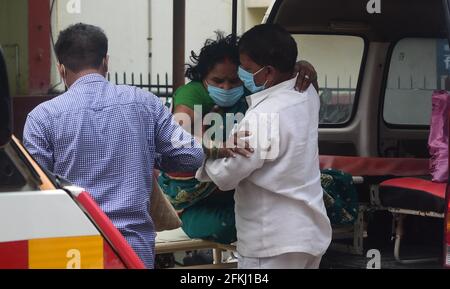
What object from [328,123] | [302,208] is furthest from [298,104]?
[328,123]

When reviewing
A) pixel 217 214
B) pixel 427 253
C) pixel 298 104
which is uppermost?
pixel 298 104

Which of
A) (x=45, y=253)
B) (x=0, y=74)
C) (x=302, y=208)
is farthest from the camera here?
(x=302, y=208)

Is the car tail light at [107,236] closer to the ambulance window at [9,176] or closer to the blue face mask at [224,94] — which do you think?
the ambulance window at [9,176]

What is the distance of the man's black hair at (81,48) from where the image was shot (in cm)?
290

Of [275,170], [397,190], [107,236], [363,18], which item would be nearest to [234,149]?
[275,170]

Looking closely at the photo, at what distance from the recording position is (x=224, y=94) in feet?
12.1

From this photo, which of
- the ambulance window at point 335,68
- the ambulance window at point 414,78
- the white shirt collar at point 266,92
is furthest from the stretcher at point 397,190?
the white shirt collar at point 266,92

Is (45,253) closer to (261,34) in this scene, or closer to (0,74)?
(0,74)

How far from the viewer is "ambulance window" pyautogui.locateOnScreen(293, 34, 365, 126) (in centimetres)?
564

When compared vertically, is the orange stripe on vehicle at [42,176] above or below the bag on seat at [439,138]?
above

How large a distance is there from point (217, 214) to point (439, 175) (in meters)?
1.41

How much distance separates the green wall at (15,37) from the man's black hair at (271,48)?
9.50 feet

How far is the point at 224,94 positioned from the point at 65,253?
5.98 ft

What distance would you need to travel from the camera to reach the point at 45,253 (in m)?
1.95
